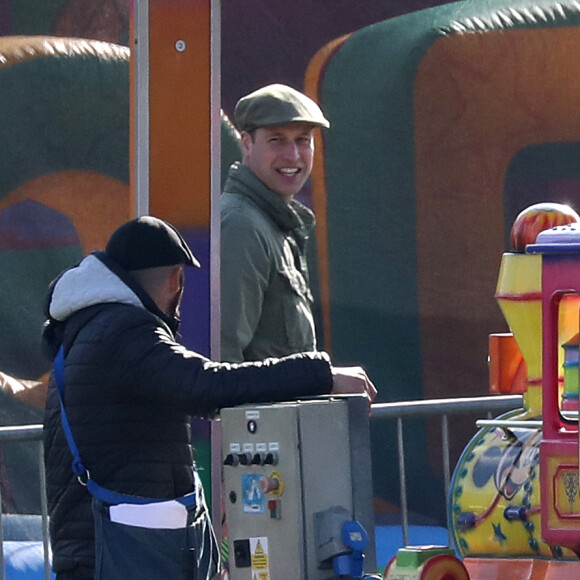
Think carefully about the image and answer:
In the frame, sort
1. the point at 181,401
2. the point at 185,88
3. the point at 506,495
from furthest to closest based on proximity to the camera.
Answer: the point at 185,88, the point at 506,495, the point at 181,401

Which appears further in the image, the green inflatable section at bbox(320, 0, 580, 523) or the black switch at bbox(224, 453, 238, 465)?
the green inflatable section at bbox(320, 0, 580, 523)

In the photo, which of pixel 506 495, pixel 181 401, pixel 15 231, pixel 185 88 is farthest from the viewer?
pixel 15 231

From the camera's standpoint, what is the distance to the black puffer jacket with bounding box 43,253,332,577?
13.7 ft

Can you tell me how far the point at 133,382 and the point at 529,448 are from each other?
4.25 feet

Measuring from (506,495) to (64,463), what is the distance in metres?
1.34

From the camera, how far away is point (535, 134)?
8.81m

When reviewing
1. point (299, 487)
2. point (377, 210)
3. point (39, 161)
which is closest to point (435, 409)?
point (299, 487)

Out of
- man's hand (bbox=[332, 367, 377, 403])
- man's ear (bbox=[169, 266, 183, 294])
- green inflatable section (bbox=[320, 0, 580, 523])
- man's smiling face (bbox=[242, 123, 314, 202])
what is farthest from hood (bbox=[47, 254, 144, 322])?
green inflatable section (bbox=[320, 0, 580, 523])

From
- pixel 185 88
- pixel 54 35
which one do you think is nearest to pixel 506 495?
pixel 185 88

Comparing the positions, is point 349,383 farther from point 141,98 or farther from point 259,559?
point 141,98

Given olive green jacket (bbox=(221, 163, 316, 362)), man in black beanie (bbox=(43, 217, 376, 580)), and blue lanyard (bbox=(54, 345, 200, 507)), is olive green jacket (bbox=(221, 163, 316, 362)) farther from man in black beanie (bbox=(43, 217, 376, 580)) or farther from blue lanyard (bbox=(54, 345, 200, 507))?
blue lanyard (bbox=(54, 345, 200, 507))

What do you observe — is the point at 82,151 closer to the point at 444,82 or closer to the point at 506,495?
the point at 444,82

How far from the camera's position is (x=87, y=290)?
14.3ft

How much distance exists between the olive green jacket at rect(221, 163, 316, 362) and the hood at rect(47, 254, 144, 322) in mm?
837
